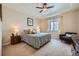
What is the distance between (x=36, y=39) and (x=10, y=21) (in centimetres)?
57

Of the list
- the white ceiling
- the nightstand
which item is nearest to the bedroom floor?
the nightstand

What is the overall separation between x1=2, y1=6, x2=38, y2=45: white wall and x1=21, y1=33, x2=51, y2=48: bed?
18 cm

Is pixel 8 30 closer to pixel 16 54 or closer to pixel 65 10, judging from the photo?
pixel 16 54

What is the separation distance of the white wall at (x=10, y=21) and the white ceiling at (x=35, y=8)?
0.08m

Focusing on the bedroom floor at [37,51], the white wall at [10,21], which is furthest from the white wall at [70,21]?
the white wall at [10,21]

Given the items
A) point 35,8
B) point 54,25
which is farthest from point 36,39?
point 35,8

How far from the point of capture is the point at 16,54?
1.75m

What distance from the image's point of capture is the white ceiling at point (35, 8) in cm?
172

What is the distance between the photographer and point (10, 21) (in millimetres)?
1739

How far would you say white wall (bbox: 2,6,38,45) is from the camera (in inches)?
67.0

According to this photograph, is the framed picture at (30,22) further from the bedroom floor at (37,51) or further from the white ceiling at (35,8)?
the bedroom floor at (37,51)

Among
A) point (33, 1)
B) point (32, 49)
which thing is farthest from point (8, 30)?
point (33, 1)

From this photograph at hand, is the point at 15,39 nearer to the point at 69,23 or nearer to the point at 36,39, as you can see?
the point at 36,39

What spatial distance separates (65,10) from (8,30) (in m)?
1.10
